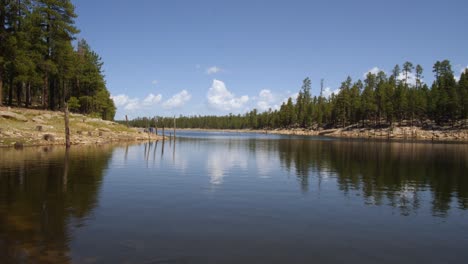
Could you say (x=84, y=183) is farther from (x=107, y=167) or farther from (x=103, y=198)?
(x=107, y=167)

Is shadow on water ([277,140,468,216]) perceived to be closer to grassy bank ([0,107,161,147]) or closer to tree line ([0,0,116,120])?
grassy bank ([0,107,161,147])

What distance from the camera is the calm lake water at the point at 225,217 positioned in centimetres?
1168

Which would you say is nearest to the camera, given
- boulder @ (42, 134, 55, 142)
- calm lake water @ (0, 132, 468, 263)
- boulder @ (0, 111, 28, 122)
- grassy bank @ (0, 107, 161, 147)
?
calm lake water @ (0, 132, 468, 263)

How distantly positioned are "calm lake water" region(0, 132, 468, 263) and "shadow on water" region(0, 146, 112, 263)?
5cm

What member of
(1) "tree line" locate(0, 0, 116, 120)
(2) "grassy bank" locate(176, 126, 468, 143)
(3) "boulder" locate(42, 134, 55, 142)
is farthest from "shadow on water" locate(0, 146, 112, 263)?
(2) "grassy bank" locate(176, 126, 468, 143)

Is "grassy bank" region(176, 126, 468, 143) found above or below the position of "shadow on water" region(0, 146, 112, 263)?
above

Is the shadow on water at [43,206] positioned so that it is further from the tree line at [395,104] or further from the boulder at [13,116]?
the tree line at [395,104]

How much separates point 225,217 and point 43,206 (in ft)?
29.2

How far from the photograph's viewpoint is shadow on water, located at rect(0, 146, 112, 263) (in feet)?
37.0

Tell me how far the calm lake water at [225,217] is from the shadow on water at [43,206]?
2.2 inches

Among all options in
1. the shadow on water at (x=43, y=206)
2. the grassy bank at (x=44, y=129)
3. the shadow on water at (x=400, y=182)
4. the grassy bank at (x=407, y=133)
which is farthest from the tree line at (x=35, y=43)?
the grassy bank at (x=407, y=133)

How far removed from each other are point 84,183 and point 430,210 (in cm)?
2140

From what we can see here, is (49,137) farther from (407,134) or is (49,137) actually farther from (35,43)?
(407,134)

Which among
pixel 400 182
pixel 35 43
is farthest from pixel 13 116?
pixel 400 182
